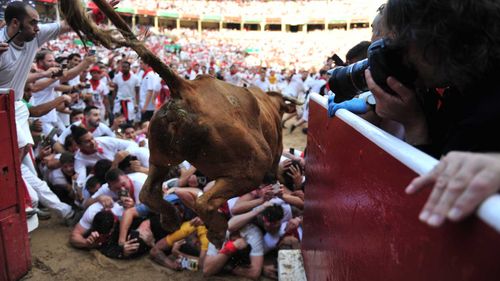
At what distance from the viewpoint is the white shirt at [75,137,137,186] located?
541 centimetres

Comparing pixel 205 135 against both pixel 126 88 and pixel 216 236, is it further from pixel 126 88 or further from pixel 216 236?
pixel 126 88

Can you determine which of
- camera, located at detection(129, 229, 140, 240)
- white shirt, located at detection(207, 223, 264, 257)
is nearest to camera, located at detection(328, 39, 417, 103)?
white shirt, located at detection(207, 223, 264, 257)

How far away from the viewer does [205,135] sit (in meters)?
2.42

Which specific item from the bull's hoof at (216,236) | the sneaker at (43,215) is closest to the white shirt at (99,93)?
the sneaker at (43,215)

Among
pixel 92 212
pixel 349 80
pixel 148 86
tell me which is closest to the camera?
pixel 349 80

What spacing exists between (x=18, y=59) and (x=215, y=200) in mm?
2778

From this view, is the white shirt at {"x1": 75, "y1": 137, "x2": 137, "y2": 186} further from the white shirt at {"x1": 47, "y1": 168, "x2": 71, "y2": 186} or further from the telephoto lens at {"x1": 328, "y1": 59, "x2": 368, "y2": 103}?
the telephoto lens at {"x1": 328, "y1": 59, "x2": 368, "y2": 103}

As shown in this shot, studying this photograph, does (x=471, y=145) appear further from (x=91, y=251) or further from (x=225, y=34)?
(x=225, y=34)

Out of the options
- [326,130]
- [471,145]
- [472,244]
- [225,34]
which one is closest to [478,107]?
[471,145]

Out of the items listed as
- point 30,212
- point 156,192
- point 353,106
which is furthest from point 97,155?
point 353,106

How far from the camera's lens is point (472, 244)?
75cm

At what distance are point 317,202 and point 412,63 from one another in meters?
1.52

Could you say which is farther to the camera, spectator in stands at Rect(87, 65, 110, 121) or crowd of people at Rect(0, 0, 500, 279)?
spectator in stands at Rect(87, 65, 110, 121)

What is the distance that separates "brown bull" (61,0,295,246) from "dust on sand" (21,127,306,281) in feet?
4.73
